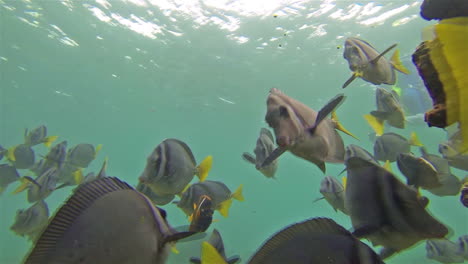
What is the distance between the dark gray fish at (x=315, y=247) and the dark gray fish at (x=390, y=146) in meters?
3.11

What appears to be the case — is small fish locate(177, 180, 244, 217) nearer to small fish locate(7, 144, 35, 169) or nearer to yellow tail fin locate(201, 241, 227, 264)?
yellow tail fin locate(201, 241, 227, 264)

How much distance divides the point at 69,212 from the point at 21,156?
6843 millimetres

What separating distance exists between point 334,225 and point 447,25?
2.59 feet

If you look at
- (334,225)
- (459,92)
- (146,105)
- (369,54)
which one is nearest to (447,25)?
(459,92)

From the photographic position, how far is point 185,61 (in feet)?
79.8

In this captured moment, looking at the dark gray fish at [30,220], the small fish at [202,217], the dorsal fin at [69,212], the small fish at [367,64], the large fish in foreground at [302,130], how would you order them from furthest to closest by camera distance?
1. the dark gray fish at [30,220]
2. the small fish at [367,64]
3. the small fish at [202,217]
4. the large fish in foreground at [302,130]
5. the dorsal fin at [69,212]

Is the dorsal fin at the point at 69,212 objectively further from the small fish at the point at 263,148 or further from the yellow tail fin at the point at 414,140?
the yellow tail fin at the point at 414,140

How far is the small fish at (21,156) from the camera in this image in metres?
6.43

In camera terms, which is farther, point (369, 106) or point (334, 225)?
point (369, 106)

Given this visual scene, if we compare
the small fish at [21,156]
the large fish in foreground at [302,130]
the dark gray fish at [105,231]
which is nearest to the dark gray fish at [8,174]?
the small fish at [21,156]

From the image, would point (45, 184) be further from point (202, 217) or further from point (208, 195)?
point (202, 217)

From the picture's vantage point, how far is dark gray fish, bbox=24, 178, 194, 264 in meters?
1.06

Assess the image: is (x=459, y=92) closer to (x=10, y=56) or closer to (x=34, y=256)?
(x=34, y=256)

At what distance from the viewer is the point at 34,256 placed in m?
1.04
